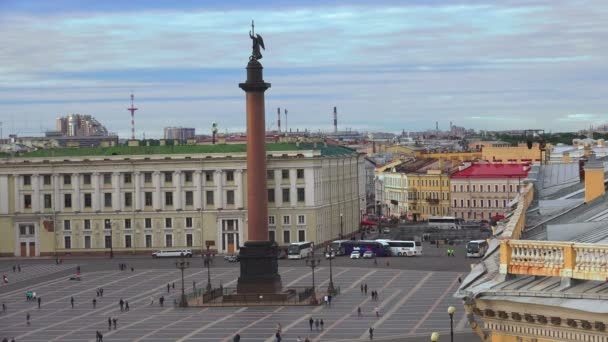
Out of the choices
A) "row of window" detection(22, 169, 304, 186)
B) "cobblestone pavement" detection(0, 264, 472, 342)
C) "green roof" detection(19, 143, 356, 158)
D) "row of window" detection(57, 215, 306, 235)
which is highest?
"green roof" detection(19, 143, 356, 158)

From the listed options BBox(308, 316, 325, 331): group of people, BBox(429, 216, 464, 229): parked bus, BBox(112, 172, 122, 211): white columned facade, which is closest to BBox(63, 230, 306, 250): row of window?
BBox(112, 172, 122, 211): white columned facade

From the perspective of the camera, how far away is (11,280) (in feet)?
278

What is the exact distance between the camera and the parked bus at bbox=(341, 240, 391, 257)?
9665 cm

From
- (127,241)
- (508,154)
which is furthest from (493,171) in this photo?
(127,241)

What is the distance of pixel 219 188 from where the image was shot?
335ft

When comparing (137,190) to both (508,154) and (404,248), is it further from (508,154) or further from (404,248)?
(508,154)

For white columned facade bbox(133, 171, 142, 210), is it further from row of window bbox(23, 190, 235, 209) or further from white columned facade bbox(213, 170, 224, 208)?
white columned facade bbox(213, 170, 224, 208)

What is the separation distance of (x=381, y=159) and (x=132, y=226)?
98.3 meters

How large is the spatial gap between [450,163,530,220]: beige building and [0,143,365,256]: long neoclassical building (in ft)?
115

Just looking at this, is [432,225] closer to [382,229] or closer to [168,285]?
[382,229]

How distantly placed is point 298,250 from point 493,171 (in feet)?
156

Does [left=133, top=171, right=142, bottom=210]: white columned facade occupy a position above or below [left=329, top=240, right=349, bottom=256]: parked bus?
above

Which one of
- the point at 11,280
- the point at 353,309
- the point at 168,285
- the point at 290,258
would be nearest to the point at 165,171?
the point at 290,258

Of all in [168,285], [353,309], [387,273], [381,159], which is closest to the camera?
[353,309]
